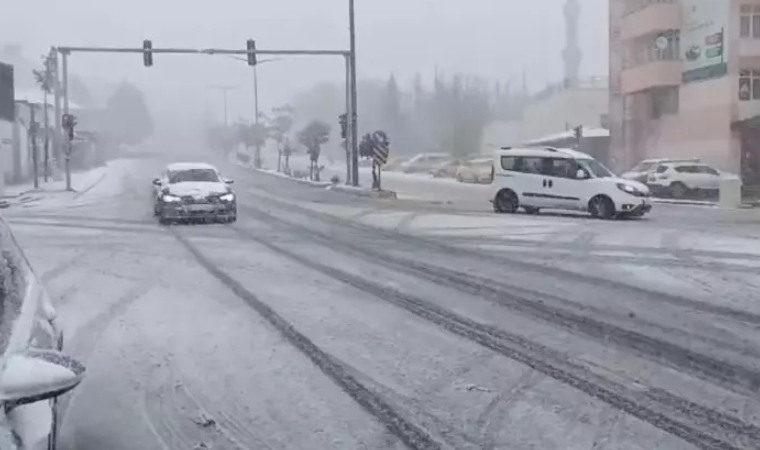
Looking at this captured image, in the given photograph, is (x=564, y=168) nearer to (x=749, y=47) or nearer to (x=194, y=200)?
(x=194, y=200)

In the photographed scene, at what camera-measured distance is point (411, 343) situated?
895 centimetres

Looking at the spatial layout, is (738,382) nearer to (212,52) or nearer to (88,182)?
(212,52)

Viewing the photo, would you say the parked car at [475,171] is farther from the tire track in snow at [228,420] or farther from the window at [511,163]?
the tire track in snow at [228,420]

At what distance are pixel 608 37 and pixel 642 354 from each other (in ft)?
168

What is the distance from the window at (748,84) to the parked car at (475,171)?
44.7 feet

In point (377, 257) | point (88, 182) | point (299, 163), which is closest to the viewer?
point (377, 257)

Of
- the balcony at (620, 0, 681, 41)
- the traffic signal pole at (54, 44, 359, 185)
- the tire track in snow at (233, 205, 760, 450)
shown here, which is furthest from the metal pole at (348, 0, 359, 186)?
the tire track in snow at (233, 205, 760, 450)

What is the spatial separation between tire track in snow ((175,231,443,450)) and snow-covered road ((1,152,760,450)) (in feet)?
0.08

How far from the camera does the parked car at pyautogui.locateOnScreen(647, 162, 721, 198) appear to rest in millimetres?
38219

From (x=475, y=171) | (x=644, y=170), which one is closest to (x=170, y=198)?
(x=644, y=170)

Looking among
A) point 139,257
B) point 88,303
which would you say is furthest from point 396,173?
point 88,303

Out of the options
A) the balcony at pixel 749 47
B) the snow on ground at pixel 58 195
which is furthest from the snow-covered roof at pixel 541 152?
the balcony at pixel 749 47

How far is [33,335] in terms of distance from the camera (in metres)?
4.05

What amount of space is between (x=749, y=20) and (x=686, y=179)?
30.4 feet
